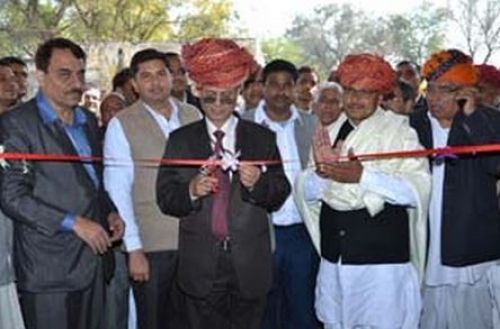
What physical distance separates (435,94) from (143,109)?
5.53ft

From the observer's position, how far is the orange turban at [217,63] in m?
3.78

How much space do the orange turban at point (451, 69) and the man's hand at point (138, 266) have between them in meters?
1.93

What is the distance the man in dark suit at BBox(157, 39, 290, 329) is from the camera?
12.4ft

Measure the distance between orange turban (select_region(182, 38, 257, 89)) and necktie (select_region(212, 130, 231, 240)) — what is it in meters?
0.32

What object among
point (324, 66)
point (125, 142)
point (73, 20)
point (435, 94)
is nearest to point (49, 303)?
point (125, 142)

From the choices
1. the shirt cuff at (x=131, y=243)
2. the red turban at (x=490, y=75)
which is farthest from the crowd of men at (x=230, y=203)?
the red turban at (x=490, y=75)

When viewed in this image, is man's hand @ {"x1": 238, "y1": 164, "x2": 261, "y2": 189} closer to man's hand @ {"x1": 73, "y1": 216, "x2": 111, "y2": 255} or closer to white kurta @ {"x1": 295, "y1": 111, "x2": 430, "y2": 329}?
white kurta @ {"x1": 295, "y1": 111, "x2": 430, "y2": 329}

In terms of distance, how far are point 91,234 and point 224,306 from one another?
0.73 meters

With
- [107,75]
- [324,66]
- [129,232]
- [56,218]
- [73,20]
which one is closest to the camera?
[56,218]

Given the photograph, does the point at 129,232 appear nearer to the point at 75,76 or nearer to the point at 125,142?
the point at 125,142

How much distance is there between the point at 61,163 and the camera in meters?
3.88

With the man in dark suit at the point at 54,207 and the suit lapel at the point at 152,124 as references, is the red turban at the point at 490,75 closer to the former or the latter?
the suit lapel at the point at 152,124

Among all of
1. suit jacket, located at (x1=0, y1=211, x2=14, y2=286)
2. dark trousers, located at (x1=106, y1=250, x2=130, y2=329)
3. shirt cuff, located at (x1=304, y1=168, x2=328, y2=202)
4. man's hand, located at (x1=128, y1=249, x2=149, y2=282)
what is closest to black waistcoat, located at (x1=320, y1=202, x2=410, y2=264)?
shirt cuff, located at (x1=304, y1=168, x2=328, y2=202)

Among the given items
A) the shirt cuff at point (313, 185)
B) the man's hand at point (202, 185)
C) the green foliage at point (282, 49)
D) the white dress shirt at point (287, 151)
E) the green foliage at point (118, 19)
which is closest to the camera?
the man's hand at point (202, 185)
